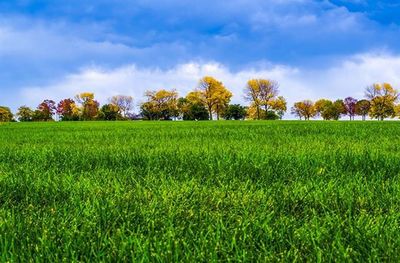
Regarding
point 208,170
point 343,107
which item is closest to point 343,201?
point 208,170

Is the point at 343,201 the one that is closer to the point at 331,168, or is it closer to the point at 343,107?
the point at 331,168

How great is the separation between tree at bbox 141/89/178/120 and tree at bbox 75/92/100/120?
14.4 metres

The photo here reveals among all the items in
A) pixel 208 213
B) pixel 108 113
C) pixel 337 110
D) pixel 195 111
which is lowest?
pixel 208 213

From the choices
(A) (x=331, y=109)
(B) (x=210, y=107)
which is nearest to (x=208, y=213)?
(B) (x=210, y=107)

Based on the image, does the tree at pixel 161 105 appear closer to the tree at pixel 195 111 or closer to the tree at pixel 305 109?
the tree at pixel 195 111

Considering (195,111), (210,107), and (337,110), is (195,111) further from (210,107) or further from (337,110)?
(337,110)

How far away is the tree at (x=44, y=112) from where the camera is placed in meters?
107

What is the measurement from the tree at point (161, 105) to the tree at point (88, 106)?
14.4 m

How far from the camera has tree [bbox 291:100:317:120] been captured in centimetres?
Result: 13599

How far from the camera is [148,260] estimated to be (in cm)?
172

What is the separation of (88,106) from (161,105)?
2173cm

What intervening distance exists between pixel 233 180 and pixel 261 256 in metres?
1.64

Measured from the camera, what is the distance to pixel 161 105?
115250mm

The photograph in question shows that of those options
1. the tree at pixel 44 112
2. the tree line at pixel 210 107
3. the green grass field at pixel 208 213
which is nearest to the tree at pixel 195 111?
the tree line at pixel 210 107
